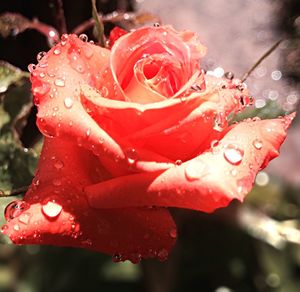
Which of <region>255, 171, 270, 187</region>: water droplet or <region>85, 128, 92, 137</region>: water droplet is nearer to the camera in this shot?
<region>85, 128, 92, 137</region>: water droplet

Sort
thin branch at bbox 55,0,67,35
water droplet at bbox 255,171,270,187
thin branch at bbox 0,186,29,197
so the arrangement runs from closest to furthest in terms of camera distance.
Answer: thin branch at bbox 0,186,29,197 < thin branch at bbox 55,0,67,35 < water droplet at bbox 255,171,270,187

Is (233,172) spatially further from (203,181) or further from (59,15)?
(59,15)

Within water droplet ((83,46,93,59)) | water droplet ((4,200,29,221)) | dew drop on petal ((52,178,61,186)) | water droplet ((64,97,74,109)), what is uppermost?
water droplet ((83,46,93,59))

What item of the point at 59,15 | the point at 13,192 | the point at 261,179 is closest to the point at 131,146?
the point at 13,192

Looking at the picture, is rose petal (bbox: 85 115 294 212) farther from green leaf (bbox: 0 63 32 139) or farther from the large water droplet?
green leaf (bbox: 0 63 32 139)

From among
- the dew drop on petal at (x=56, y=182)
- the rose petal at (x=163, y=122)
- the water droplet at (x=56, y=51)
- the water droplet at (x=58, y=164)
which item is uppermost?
the water droplet at (x=56, y=51)

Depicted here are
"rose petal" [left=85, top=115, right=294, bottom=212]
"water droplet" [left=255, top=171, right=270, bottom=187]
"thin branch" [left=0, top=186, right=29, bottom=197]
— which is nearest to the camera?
"rose petal" [left=85, top=115, right=294, bottom=212]

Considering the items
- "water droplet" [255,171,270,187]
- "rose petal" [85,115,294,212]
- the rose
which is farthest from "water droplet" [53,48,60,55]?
"water droplet" [255,171,270,187]

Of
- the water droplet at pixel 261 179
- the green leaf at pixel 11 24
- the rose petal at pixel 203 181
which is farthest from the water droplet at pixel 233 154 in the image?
the water droplet at pixel 261 179

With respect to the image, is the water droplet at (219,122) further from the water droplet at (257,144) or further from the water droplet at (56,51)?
the water droplet at (56,51)
